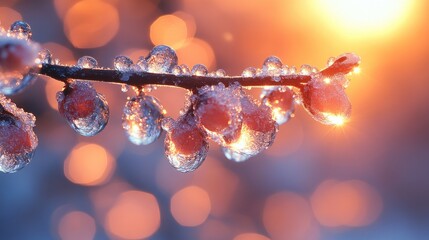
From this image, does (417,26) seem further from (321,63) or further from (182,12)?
(182,12)

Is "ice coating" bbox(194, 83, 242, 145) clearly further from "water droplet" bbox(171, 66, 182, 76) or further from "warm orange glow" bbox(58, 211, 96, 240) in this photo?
"warm orange glow" bbox(58, 211, 96, 240)

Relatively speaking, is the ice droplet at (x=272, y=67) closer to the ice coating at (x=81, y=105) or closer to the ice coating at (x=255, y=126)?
the ice coating at (x=255, y=126)

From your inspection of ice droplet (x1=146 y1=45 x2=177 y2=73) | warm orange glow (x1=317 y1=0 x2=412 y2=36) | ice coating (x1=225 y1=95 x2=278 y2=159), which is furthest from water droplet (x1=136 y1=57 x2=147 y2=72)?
warm orange glow (x1=317 y1=0 x2=412 y2=36)

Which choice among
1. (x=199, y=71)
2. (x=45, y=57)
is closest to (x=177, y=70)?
(x=199, y=71)

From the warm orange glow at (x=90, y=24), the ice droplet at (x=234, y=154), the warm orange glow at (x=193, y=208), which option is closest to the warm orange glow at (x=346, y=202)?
the warm orange glow at (x=193, y=208)

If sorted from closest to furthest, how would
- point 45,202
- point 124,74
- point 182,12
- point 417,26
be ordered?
point 124,74, point 45,202, point 417,26, point 182,12

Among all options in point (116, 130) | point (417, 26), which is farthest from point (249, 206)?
point (417, 26)
